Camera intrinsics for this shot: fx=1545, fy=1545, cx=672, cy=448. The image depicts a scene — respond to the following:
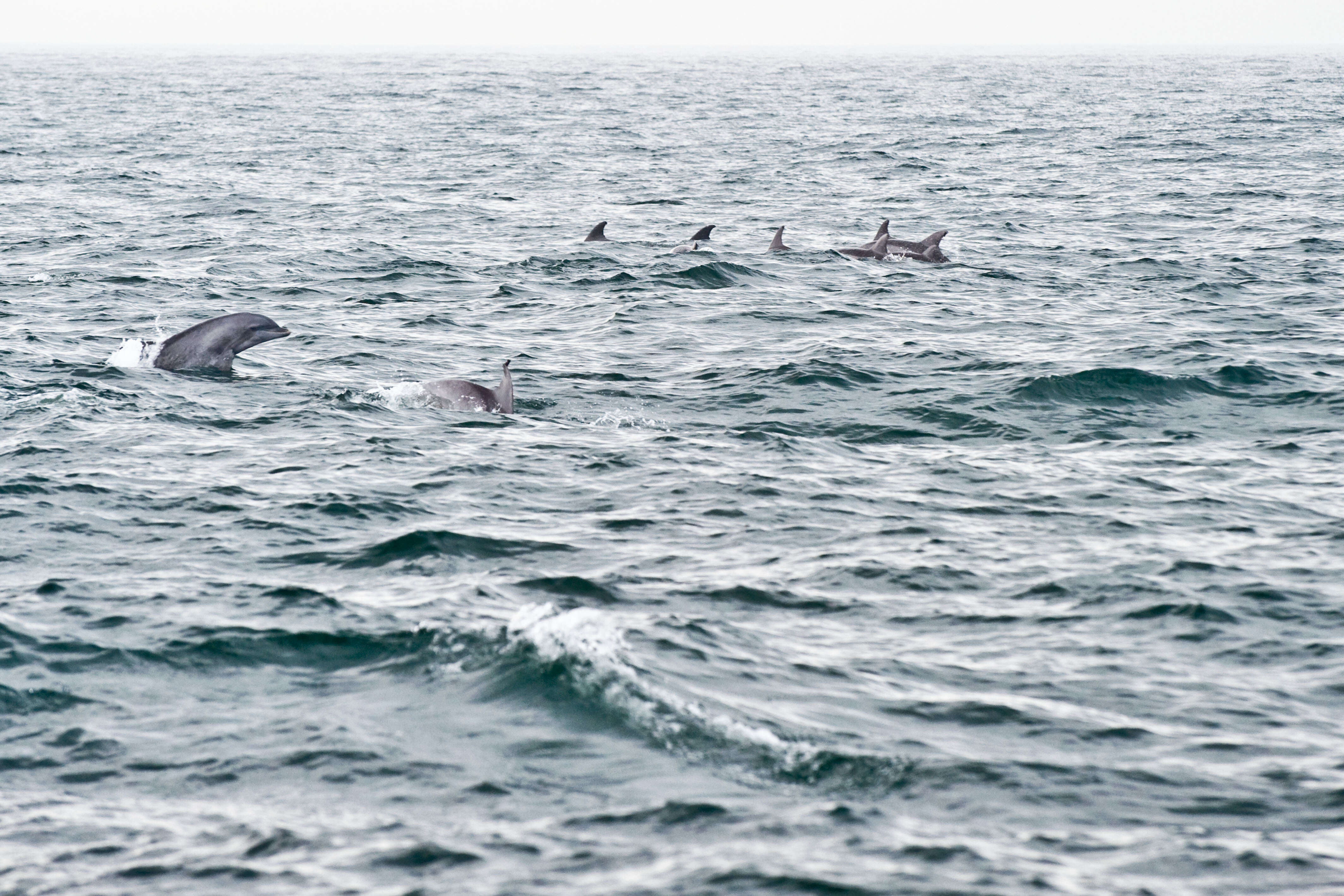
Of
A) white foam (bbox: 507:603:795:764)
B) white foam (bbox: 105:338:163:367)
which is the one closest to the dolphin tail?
white foam (bbox: 105:338:163:367)

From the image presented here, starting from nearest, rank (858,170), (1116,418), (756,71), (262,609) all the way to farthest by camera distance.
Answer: (262,609), (1116,418), (858,170), (756,71)

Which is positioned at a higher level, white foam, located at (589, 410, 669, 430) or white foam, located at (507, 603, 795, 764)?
white foam, located at (589, 410, 669, 430)

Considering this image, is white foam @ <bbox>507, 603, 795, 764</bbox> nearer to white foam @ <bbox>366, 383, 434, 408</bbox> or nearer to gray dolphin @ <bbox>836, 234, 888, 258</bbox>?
white foam @ <bbox>366, 383, 434, 408</bbox>

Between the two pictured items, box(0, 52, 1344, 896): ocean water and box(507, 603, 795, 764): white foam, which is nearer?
box(0, 52, 1344, 896): ocean water

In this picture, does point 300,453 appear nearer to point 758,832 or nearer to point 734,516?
point 734,516

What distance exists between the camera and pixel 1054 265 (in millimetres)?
29531

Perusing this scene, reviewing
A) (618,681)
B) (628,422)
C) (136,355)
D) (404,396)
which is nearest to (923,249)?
(628,422)

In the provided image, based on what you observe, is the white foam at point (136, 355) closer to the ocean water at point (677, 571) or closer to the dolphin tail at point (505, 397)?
the ocean water at point (677, 571)

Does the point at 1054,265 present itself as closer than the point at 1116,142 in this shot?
Yes

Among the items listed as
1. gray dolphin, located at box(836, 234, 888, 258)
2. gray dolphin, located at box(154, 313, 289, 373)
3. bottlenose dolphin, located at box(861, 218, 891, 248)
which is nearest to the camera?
gray dolphin, located at box(154, 313, 289, 373)

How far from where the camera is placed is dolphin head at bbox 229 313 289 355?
19.5 metres

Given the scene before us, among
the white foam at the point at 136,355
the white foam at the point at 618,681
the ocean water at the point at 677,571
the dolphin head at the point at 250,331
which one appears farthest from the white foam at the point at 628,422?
the white foam at the point at 136,355

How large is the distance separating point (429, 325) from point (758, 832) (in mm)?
16088

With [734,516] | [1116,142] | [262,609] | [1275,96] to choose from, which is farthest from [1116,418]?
[1275,96]
